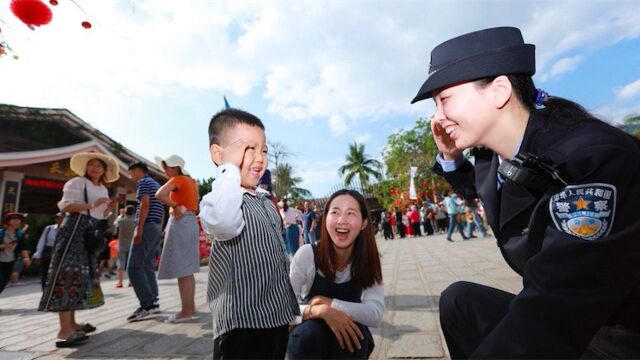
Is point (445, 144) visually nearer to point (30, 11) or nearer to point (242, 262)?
point (242, 262)

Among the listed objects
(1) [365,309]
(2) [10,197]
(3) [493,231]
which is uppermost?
(2) [10,197]

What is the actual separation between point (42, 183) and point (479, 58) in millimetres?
14305

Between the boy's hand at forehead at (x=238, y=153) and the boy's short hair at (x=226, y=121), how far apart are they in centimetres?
10

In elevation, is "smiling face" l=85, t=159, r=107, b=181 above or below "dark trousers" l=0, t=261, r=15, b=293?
above

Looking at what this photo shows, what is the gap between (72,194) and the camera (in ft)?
11.4

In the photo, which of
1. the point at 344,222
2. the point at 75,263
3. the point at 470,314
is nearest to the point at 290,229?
the point at 75,263

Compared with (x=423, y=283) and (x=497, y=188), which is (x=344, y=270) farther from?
(x=423, y=283)

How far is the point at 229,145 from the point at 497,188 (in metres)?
1.22

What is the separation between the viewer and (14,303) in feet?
21.3

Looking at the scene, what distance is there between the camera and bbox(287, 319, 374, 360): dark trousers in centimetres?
179

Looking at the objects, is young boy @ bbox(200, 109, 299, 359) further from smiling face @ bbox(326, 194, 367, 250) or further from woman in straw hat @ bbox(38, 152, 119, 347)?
woman in straw hat @ bbox(38, 152, 119, 347)

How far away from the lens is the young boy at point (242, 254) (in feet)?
5.18

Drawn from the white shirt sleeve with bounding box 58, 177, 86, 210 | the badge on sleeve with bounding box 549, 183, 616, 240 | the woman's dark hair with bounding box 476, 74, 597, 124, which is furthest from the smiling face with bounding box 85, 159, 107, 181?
the badge on sleeve with bounding box 549, 183, 616, 240

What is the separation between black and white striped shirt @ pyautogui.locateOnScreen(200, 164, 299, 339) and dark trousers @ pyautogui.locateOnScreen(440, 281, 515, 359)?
775 mm
